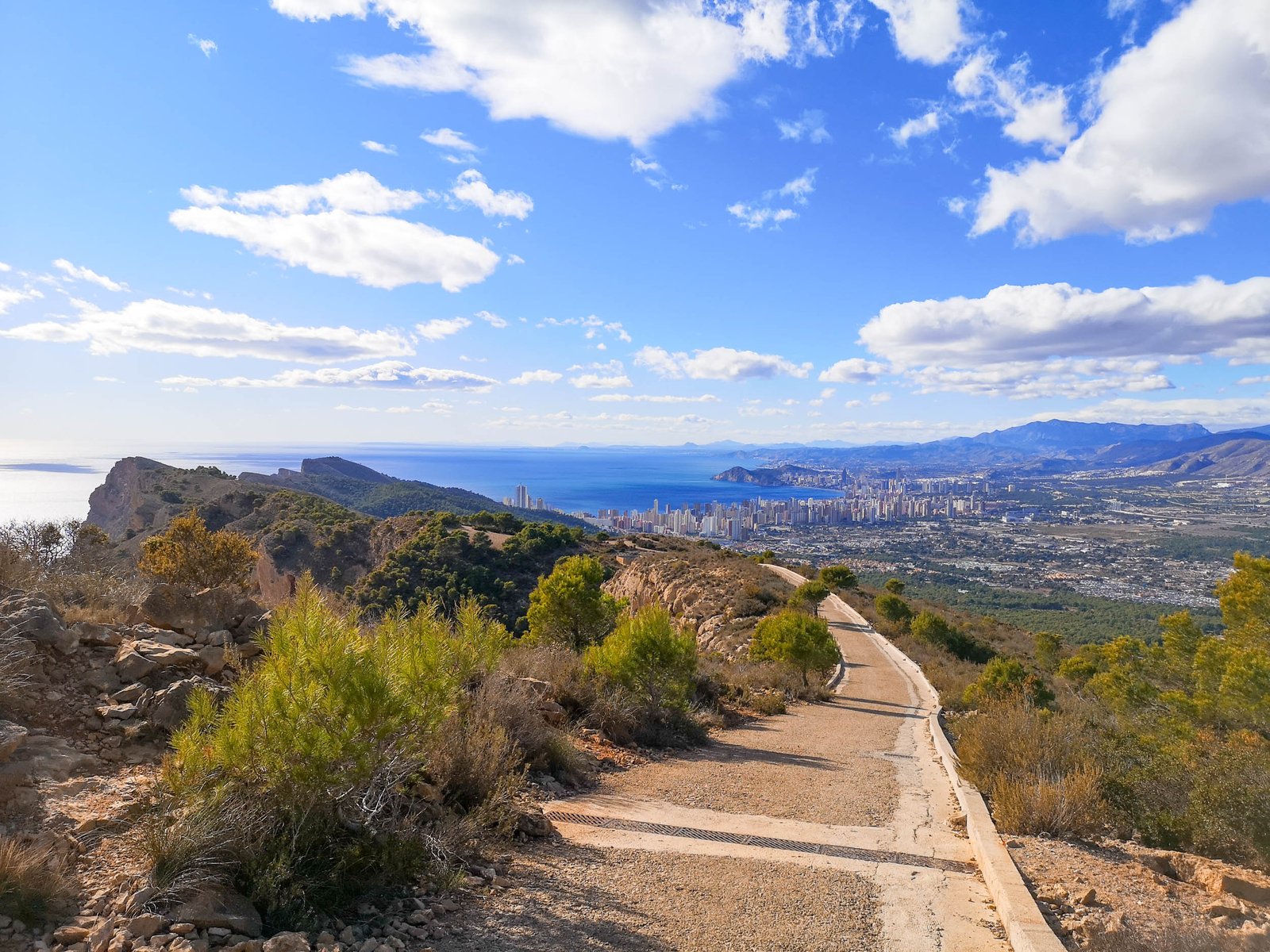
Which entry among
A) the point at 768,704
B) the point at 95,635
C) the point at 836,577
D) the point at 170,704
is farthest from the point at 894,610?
the point at 95,635

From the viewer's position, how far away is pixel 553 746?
740 cm

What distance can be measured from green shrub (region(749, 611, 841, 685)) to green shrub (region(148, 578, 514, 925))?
581 inches

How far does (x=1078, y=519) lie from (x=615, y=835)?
13201 centimetres

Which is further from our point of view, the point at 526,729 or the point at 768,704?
the point at 768,704

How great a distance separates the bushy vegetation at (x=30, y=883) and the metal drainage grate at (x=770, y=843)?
3686 millimetres

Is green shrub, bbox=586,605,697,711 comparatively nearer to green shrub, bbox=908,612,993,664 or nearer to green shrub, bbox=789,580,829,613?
green shrub, bbox=789,580,829,613

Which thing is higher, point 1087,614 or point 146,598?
point 146,598

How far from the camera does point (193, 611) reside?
7.88 meters

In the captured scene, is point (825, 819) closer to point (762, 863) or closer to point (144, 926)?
point (762, 863)

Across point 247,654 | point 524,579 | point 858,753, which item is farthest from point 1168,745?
point 524,579

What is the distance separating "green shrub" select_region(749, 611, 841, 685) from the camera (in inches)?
714

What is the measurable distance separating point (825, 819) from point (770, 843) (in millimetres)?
1187

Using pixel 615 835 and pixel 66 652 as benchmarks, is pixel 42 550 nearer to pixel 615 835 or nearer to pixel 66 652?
pixel 66 652

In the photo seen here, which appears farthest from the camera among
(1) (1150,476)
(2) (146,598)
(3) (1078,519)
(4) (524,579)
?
(1) (1150,476)
